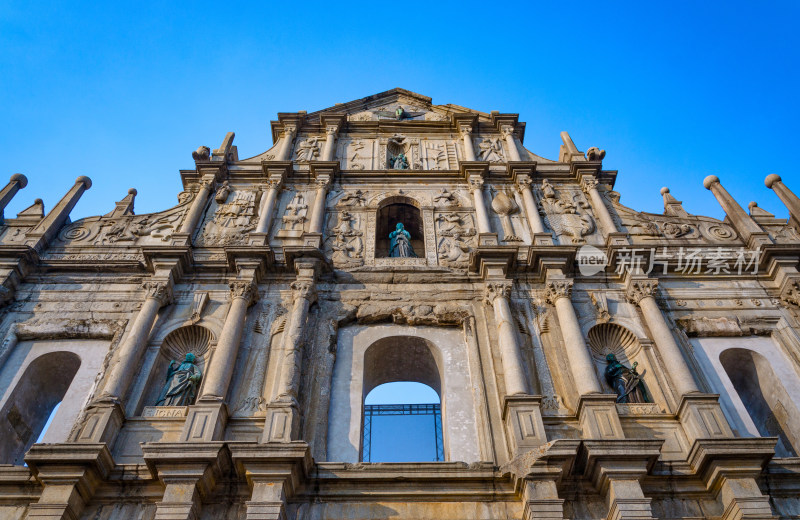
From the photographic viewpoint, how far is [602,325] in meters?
10.8

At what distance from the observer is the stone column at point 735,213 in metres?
12.3

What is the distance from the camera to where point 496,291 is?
35.5 ft

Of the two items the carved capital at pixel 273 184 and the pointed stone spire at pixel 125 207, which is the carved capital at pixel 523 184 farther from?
the pointed stone spire at pixel 125 207

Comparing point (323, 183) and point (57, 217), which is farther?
point (323, 183)

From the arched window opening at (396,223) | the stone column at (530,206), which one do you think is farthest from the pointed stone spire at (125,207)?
the stone column at (530,206)

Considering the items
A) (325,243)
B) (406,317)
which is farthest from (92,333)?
(406,317)

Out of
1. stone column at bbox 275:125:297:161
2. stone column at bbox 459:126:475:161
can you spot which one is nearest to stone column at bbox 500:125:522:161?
stone column at bbox 459:126:475:161

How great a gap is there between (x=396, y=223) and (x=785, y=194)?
8.03m

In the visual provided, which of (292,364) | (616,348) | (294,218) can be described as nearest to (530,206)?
(616,348)

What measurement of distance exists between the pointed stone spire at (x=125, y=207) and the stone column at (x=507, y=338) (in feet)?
25.0

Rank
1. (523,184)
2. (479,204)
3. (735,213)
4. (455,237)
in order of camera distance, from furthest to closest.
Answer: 1. (523,184)
2. (479,204)
3. (735,213)
4. (455,237)

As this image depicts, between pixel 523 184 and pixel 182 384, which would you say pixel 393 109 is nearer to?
pixel 523 184

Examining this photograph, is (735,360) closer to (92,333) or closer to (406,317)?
(406,317)

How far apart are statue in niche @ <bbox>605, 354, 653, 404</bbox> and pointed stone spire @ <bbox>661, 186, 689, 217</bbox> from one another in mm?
4639
